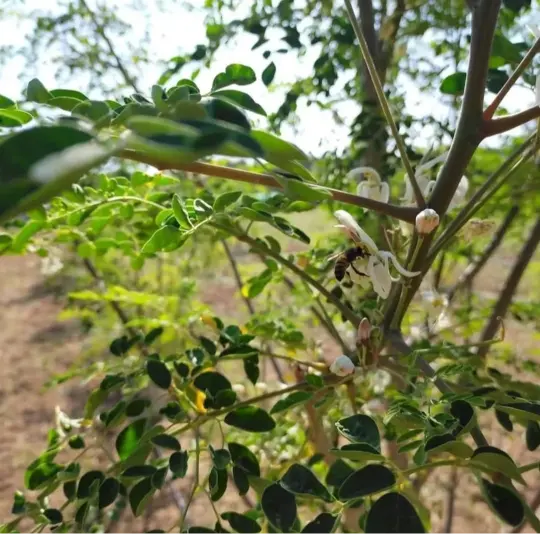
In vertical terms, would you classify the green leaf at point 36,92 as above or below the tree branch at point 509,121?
above

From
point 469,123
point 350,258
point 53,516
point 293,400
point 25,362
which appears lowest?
point 25,362

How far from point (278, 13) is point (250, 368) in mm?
437

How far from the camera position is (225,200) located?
46 cm

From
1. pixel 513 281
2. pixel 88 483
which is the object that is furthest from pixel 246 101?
pixel 513 281

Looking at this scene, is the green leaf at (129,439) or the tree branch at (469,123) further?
the green leaf at (129,439)

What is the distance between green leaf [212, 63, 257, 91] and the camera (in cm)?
41

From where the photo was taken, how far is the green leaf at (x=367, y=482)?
373 mm

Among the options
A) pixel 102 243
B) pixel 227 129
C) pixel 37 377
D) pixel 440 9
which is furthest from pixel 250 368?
pixel 37 377

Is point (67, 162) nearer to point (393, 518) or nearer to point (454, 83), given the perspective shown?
point (393, 518)

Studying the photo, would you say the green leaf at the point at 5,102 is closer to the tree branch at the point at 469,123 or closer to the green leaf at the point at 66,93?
the green leaf at the point at 66,93

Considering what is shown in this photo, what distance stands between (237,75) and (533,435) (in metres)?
0.34

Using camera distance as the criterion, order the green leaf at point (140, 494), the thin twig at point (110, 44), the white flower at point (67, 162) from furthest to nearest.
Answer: the thin twig at point (110, 44), the green leaf at point (140, 494), the white flower at point (67, 162)

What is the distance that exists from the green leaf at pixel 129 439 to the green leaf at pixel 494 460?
289 mm

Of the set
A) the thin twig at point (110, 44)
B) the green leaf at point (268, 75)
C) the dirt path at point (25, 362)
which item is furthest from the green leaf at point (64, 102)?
the dirt path at point (25, 362)
